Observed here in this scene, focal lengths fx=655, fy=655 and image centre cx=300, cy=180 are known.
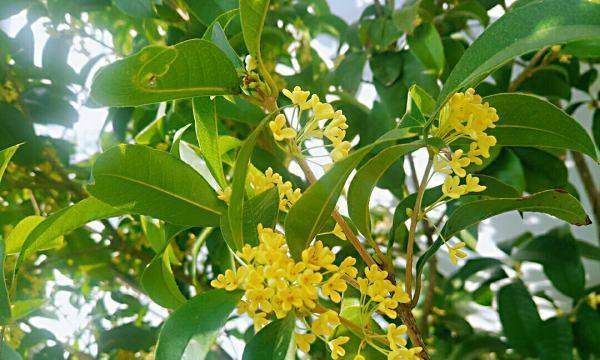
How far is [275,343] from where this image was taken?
396 mm

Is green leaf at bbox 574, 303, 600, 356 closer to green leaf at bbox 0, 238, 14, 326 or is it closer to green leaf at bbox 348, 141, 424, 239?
green leaf at bbox 348, 141, 424, 239

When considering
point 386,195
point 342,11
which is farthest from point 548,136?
point 342,11

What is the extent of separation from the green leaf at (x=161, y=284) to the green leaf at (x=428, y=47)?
0.44m

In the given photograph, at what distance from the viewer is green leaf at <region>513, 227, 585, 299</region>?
97 centimetres

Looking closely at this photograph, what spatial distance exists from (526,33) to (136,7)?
54 centimetres

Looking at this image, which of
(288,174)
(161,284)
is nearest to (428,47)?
(288,174)

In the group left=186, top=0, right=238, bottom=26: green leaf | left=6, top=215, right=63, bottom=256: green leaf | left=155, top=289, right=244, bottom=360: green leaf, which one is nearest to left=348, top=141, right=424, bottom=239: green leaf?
left=155, top=289, right=244, bottom=360: green leaf

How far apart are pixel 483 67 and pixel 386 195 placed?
3.57 feet

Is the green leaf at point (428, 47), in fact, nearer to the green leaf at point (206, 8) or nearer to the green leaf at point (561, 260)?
the green leaf at point (206, 8)

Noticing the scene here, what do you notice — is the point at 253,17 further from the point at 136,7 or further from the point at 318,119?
the point at 136,7

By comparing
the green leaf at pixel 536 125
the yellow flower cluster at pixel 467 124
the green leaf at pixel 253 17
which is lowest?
the yellow flower cluster at pixel 467 124

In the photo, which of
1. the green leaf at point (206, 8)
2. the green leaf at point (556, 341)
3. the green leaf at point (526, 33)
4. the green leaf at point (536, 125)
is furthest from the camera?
the green leaf at point (556, 341)

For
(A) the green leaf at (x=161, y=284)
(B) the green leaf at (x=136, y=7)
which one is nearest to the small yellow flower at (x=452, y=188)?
(A) the green leaf at (x=161, y=284)

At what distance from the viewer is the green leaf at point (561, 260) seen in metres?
0.97
